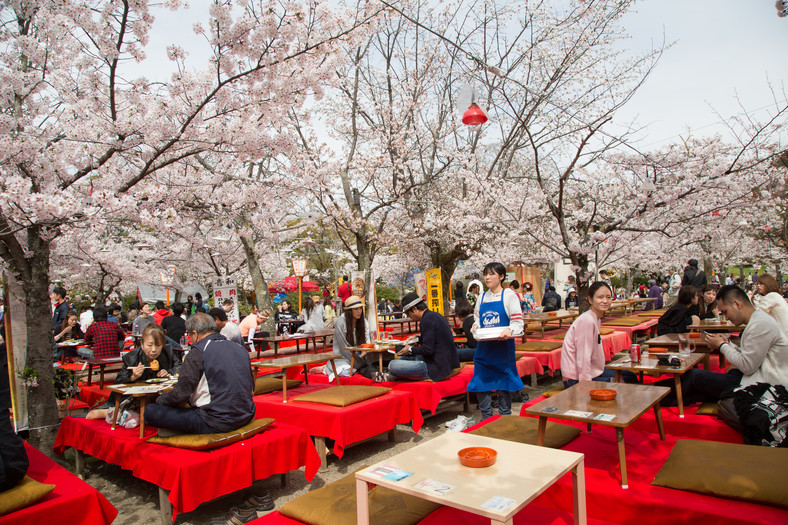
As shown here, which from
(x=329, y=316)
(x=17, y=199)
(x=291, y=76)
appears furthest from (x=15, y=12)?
(x=329, y=316)

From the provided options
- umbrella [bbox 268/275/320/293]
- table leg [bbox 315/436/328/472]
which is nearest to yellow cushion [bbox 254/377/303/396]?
table leg [bbox 315/436/328/472]

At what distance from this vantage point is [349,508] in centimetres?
255

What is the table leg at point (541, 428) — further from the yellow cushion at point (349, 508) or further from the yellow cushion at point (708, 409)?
the yellow cushion at point (708, 409)

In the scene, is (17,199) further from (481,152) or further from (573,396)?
(481,152)

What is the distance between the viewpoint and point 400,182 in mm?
14969

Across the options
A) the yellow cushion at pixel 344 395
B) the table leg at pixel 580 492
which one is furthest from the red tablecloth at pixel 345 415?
the table leg at pixel 580 492

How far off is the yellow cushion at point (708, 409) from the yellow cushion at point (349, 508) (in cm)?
263

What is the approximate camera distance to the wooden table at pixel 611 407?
258cm

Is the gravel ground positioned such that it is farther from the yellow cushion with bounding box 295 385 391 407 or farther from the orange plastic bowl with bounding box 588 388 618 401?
the orange plastic bowl with bounding box 588 388 618 401

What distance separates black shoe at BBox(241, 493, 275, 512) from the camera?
147 inches

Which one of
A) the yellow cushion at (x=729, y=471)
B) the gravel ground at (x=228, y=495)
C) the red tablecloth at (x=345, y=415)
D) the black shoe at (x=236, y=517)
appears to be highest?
the yellow cushion at (x=729, y=471)

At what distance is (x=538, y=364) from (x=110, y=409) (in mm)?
6138

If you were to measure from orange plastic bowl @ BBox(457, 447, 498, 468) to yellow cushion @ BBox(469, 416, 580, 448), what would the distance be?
41.9 inches

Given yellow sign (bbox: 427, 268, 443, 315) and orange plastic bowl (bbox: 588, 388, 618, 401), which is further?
yellow sign (bbox: 427, 268, 443, 315)
